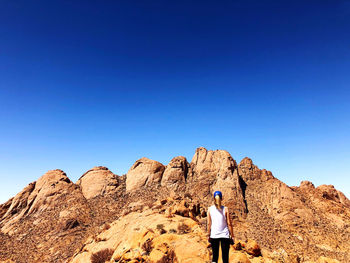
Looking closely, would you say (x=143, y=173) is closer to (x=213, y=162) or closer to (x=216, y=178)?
(x=216, y=178)

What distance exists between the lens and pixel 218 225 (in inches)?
268

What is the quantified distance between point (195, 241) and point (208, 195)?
37.4 metres

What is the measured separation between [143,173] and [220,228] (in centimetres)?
4775

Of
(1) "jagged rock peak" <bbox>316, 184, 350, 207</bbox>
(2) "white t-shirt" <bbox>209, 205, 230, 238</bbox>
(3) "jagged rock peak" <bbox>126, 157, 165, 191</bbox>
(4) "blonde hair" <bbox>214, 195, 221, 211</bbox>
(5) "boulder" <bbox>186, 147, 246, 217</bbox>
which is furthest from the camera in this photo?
(1) "jagged rock peak" <bbox>316, 184, 350, 207</bbox>

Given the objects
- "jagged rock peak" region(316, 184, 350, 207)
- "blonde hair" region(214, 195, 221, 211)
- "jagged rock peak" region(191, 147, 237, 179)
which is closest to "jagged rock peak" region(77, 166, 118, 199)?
"jagged rock peak" region(191, 147, 237, 179)

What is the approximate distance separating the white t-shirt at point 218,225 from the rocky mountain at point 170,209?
31.6 ft

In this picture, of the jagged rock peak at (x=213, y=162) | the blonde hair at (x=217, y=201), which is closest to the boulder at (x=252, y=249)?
the blonde hair at (x=217, y=201)

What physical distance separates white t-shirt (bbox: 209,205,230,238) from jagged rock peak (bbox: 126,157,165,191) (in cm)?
4566

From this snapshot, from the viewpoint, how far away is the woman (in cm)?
679

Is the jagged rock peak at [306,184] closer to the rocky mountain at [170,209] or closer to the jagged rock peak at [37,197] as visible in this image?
the rocky mountain at [170,209]

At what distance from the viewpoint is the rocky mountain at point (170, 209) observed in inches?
1192

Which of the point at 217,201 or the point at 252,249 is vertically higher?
the point at 217,201

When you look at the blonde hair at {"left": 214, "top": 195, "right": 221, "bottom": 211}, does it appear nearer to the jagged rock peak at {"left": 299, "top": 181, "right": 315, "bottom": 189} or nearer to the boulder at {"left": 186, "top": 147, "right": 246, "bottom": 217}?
the boulder at {"left": 186, "top": 147, "right": 246, "bottom": 217}

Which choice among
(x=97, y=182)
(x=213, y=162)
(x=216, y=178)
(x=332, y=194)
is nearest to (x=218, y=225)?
(x=216, y=178)
